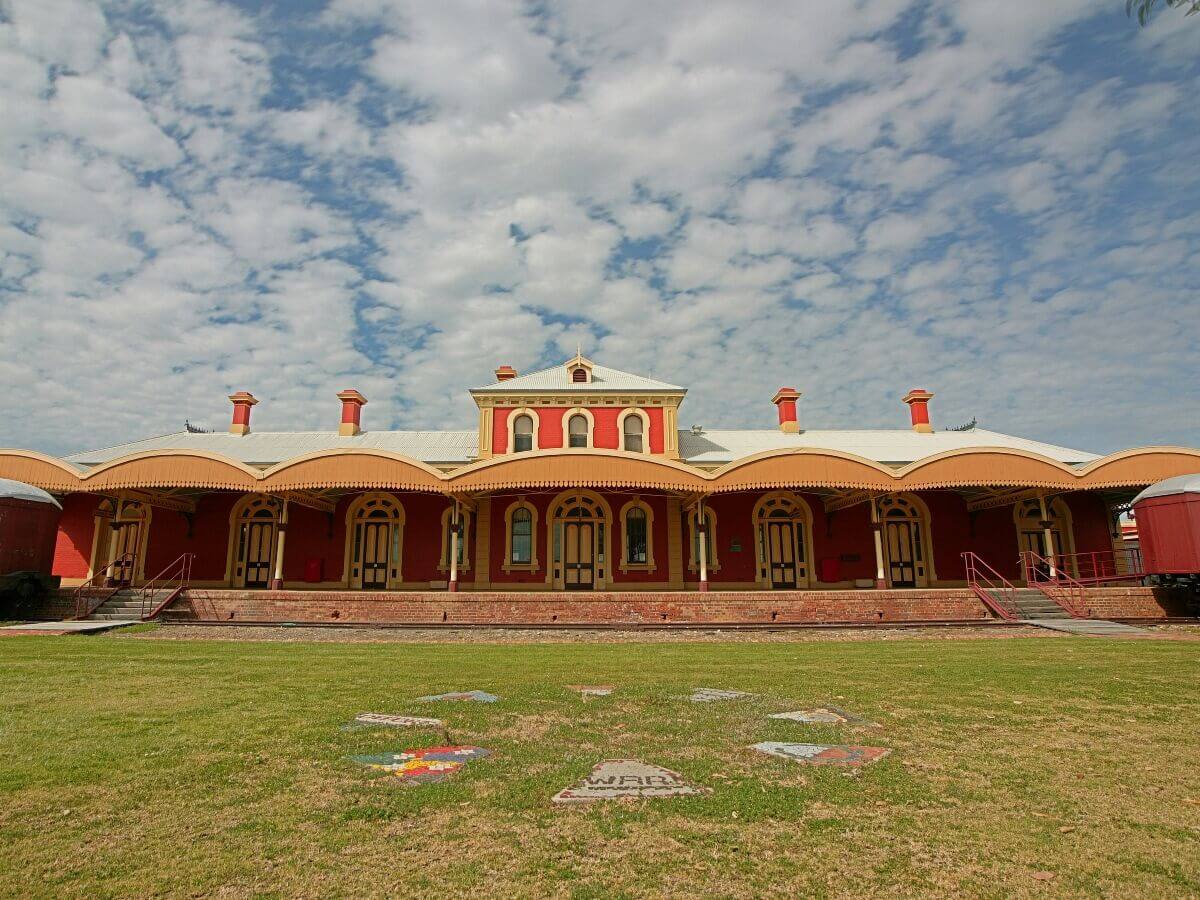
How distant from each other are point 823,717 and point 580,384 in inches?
779

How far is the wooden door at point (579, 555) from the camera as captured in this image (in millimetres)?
22031

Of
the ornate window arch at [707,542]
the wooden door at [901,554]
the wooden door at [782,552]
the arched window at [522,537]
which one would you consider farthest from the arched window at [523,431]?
the wooden door at [901,554]

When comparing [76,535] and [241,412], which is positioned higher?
[241,412]

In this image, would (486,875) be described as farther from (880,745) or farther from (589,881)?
(880,745)

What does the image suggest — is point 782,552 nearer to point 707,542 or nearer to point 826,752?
point 707,542

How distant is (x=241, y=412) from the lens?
92.5 feet

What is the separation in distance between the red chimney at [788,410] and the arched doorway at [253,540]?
1916 centimetres

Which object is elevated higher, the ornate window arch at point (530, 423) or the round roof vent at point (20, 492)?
the ornate window arch at point (530, 423)

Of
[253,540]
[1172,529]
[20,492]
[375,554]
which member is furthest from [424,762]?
[253,540]

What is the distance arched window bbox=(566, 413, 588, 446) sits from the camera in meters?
24.5

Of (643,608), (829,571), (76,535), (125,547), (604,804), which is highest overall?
(76,535)

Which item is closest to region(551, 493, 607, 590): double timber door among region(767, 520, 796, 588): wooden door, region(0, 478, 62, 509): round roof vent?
region(767, 520, 796, 588): wooden door

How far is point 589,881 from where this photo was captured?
3.10 meters

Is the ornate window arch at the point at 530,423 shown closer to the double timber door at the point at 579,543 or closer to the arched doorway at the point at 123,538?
the double timber door at the point at 579,543
